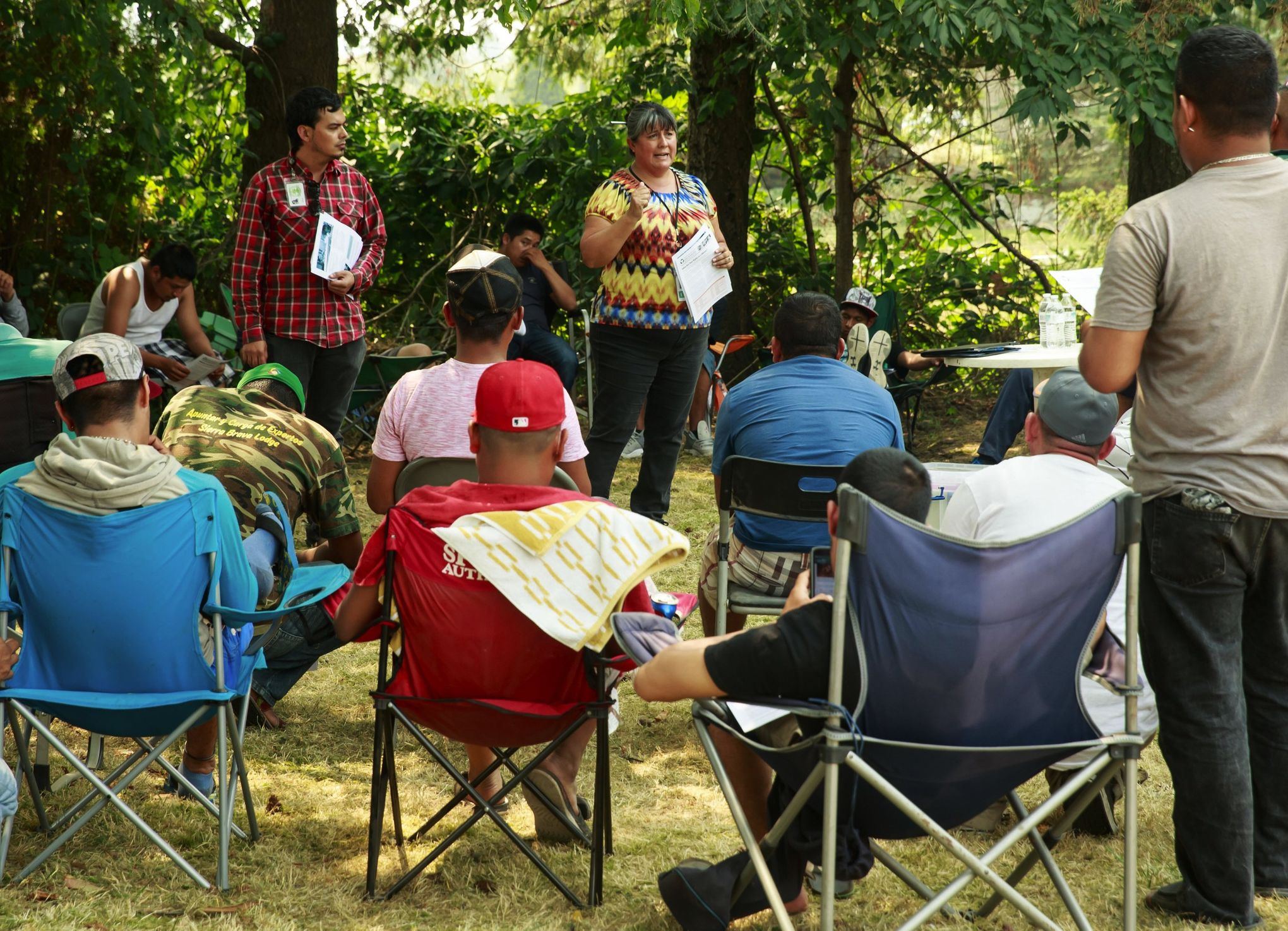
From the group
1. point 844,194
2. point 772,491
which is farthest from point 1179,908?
point 844,194

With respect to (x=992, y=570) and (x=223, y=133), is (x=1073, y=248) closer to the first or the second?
(x=223, y=133)

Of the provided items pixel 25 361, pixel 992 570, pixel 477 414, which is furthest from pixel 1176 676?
pixel 25 361

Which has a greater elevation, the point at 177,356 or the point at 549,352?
the point at 177,356

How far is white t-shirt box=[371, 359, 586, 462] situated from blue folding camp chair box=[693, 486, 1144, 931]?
5.25 ft

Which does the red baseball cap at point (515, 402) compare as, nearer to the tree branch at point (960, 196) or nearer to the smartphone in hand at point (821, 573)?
the smartphone in hand at point (821, 573)

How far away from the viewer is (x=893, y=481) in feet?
7.43

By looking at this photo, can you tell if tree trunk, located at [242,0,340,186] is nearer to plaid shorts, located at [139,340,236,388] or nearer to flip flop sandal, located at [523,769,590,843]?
plaid shorts, located at [139,340,236,388]

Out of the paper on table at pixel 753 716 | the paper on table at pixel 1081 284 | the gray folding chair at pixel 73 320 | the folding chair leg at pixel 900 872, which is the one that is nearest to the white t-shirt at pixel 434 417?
the paper on table at pixel 753 716

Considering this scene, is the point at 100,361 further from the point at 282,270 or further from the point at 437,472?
the point at 282,270

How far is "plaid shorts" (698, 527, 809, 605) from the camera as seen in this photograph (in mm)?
3564

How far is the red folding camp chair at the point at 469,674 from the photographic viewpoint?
8.65 feet

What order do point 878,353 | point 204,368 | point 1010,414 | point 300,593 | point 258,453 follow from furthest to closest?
point 878,353
point 204,368
point 1010,414
point 258,453
point 300,593

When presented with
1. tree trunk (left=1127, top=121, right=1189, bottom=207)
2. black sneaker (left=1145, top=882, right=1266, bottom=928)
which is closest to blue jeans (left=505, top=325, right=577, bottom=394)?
tree trunk (left=1127, top=121, right=1189, bottom=207)

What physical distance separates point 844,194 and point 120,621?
7.90 meters
